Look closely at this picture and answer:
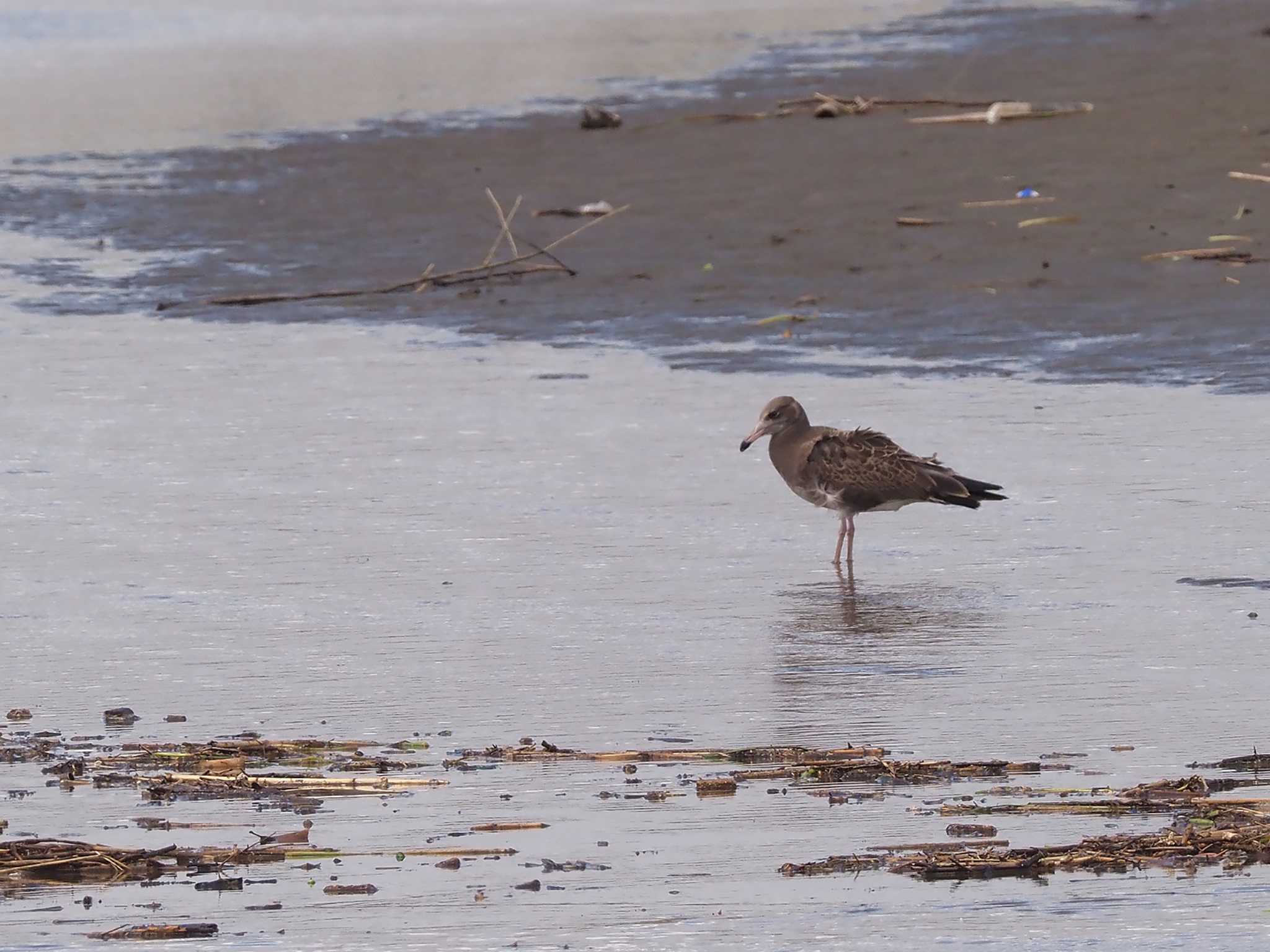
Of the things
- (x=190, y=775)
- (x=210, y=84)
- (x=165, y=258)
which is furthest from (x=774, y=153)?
(x=190, y=775)

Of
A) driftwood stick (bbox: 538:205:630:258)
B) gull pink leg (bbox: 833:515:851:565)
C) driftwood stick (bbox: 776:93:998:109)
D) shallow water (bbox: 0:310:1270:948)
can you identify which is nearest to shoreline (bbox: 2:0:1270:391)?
driftwood stick (bbox: 538:205:630:258)

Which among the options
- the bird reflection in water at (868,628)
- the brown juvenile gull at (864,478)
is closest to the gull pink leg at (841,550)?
the brown juvenile gull at (864,478)

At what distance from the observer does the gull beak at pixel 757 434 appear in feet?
33.0

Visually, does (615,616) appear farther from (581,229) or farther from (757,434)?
(581,229)

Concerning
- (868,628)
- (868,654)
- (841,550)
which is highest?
(841,550)

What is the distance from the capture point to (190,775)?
648 cm

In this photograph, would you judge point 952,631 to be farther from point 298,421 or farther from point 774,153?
point 774,153

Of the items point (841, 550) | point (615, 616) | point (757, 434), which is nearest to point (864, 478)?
point (841, 550)

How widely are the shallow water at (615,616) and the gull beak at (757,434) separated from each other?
29cm

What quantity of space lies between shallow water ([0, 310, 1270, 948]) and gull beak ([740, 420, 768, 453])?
0.29 metres

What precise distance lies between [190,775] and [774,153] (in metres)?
14.1

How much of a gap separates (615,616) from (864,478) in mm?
1506

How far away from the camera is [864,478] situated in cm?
959

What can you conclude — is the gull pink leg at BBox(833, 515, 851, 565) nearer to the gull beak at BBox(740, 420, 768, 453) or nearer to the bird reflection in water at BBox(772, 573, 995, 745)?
the bird reflection in water at BBox(772, 573, 995, 745)
